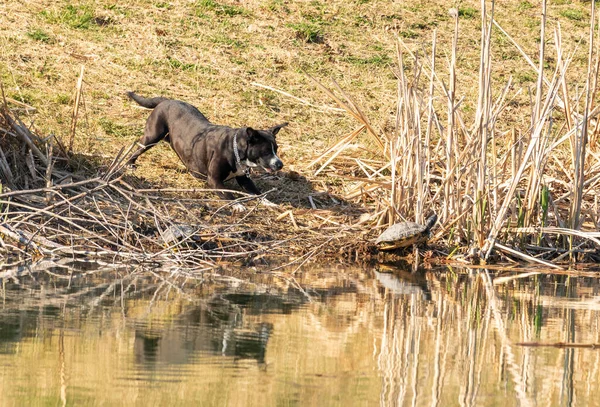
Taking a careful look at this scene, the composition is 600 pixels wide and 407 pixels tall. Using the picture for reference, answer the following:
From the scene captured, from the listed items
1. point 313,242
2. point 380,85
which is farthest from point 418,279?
point 380,85

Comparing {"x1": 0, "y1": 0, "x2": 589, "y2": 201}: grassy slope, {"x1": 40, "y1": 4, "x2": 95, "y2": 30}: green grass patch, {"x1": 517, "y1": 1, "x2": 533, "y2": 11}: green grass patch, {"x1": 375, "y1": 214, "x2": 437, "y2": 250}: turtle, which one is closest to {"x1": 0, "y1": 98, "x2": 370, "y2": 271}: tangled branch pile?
{"x1": 375, "y1": 214, "x2": 437, "y2": 250}: turtle

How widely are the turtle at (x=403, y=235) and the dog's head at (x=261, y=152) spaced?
2106 millimetres

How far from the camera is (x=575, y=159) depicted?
8250 millimetres

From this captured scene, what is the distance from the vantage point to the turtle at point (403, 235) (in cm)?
795

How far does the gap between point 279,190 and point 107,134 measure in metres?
1.95

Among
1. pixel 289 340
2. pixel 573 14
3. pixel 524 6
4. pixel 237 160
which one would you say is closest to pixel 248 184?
pixel 237 160

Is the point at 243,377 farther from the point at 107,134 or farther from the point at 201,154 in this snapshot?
the point at 107,134

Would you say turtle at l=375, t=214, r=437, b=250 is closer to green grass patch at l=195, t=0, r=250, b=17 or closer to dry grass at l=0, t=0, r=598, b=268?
dry grass at l=0, t=0, r=598, b=268

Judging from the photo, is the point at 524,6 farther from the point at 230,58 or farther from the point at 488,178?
the point at 488,178

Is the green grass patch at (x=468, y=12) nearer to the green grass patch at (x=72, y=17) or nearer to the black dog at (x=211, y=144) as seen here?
the green grass patch at (x=72, y=17)

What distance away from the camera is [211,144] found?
10305 millimetres

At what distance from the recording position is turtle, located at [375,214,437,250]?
313 inches

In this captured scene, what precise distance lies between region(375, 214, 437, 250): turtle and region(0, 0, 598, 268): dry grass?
22 centimetres

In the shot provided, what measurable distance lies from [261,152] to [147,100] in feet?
6.10
